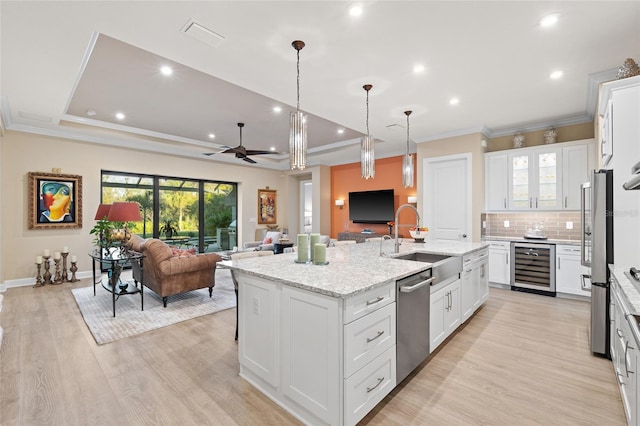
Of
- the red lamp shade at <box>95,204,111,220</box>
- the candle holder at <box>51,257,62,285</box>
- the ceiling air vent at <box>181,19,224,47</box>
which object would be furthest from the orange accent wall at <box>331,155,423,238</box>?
the candle holder at <box>51,257,62,285</box>

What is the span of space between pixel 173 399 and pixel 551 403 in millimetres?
2672

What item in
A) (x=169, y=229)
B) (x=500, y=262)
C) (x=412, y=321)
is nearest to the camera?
(x=412, y=321)

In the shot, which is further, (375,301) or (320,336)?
(375,301)

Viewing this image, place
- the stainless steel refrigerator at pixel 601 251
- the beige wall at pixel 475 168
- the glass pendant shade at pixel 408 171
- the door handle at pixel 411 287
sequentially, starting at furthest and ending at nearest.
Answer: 1. the beige wall at pixel 475 168
2. the glass pendant shade at pixel 408 171
3. the stainless steel refrigerator at pixel 601 251
4. the door handle at pixel 411 287

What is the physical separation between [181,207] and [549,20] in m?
7.55

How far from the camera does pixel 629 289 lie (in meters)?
1.79

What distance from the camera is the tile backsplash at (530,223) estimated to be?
4.88 metres

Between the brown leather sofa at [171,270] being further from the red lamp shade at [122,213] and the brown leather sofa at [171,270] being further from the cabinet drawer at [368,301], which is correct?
the cabinet drawer at [368,301]

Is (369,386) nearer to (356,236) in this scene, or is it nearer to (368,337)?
(368,337)

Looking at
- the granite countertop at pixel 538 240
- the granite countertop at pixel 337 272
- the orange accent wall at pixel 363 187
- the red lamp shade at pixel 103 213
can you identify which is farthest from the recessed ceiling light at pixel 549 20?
the red lamp shade at pixel 103 213

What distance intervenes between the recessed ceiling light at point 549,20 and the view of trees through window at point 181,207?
7.20 metres

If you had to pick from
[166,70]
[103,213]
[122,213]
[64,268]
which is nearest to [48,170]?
[64,268]

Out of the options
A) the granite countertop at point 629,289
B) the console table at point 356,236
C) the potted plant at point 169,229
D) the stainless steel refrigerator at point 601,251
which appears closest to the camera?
the granite countertop at point 629,289

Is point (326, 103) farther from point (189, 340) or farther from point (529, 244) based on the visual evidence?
point (529, 244)
